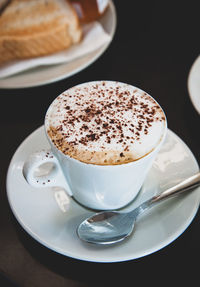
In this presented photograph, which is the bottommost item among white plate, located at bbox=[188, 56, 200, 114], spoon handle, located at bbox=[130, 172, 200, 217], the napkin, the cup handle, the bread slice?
spoon handle, located at bbox=[130, 172, 200, 217]

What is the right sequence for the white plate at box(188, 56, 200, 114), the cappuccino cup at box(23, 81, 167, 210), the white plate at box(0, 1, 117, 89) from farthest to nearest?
the white plate at box(0, 1, 117, 89) < the white plate at box(188, 56, 200, 114) < the cappuccino cup at box(23, 81, 167, 210)

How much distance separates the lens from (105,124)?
0.60 meters

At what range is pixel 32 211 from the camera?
649mm

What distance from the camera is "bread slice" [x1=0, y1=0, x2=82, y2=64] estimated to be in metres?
1.07

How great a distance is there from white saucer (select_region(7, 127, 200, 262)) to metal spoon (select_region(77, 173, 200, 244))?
0.04ft

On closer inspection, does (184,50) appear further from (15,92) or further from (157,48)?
(15,92)

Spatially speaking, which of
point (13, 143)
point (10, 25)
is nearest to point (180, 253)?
point (13, 143)

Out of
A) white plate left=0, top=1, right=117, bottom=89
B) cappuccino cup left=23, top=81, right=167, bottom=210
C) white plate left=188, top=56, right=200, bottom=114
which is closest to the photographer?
cappuccino cup left=23, top=81, right=167, bottom=210

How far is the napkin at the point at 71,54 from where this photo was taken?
1030mm

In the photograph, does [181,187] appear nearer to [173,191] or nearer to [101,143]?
[173,191]

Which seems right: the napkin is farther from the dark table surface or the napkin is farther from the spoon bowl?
the spoon bowl

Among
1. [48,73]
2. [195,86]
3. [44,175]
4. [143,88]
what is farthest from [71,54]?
[44,175]

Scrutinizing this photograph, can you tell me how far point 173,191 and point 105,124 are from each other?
19 cm

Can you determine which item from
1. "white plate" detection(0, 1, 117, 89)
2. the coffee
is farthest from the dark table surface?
the coffee
